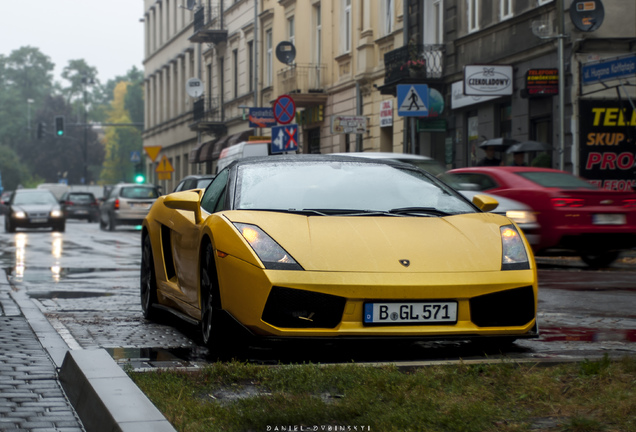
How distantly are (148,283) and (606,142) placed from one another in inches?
583

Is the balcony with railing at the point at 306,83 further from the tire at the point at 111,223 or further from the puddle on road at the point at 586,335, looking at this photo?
the puddle on road at the point at 586,335

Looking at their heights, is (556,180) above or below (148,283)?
above

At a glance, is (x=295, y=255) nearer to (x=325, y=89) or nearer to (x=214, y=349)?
(x=214, y=349)

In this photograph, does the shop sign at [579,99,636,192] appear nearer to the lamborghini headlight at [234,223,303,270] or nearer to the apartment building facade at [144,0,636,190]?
the apartment building facade at [144,0,636,190]

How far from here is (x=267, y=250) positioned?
6.23 meters

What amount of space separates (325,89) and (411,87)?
645 inches

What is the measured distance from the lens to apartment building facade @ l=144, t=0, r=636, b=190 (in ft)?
72.0

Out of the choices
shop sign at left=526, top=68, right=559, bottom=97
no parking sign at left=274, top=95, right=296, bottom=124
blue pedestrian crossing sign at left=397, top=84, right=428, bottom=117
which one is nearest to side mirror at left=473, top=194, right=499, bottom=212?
blue pedestrian crossing sign at left=397, top=84, right=428, bottom=117

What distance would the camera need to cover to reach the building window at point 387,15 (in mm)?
32312

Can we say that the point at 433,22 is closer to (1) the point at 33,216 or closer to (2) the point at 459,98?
(2) the point at 459,98

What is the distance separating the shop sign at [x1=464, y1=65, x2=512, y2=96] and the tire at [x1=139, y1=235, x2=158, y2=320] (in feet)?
52.8

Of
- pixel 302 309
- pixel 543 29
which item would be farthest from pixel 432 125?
pixel 302 309

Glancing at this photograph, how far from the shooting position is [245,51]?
47812 mm

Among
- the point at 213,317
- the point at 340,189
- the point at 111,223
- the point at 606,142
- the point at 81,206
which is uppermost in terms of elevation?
the point at 606,142
